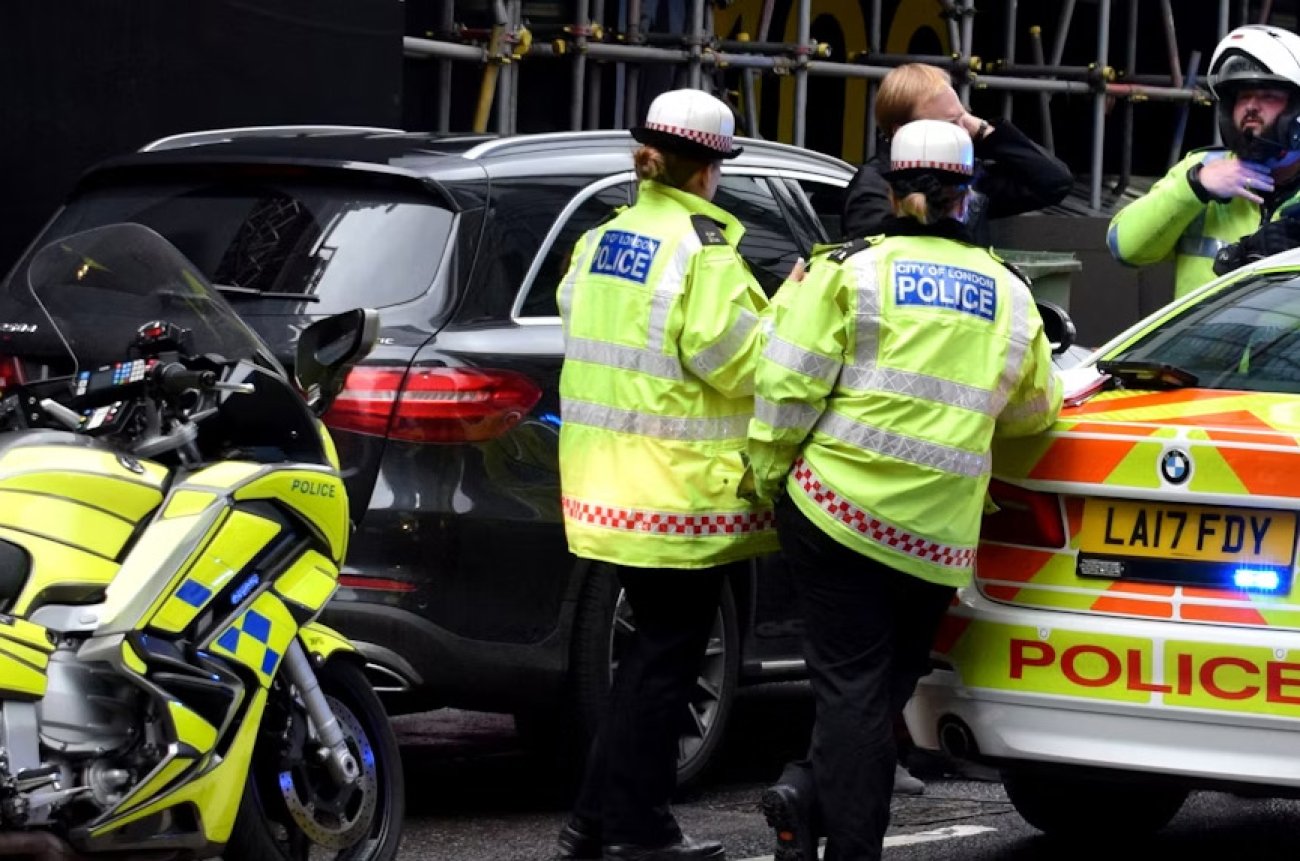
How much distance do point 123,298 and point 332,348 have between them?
473 mm

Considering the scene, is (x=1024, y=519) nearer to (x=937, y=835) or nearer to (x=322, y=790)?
(x=937, y=835)

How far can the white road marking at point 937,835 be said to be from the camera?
673 cm

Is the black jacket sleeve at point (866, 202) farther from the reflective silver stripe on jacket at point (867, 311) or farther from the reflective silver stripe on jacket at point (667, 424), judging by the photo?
the reflective silver stripe on jacket at point (867, 311)

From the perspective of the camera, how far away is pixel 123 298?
5.49m

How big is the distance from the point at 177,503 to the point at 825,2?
10.1 meters

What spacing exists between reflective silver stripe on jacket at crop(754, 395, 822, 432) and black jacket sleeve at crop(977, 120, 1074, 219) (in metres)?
2.06

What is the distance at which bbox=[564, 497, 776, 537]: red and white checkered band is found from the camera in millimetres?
5984

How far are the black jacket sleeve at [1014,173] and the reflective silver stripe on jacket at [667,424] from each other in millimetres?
1758

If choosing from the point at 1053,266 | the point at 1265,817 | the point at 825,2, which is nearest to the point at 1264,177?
the point at 1265,817

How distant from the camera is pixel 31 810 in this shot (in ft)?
15.6

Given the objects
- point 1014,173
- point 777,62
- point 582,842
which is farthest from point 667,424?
point 777,62

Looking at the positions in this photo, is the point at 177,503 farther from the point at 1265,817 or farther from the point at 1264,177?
the point at 1264,177

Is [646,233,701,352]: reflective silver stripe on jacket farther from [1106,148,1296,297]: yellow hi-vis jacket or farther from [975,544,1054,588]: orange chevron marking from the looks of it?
[1106,148,1296,297]: yellow hi-vis jacket

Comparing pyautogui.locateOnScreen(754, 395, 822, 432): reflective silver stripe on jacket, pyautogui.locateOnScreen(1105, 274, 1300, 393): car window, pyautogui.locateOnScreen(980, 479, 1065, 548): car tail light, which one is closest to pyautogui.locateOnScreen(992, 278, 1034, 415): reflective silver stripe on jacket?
pyautogui.locateOnScreen(980, 479, 1065, 548): car tail light
